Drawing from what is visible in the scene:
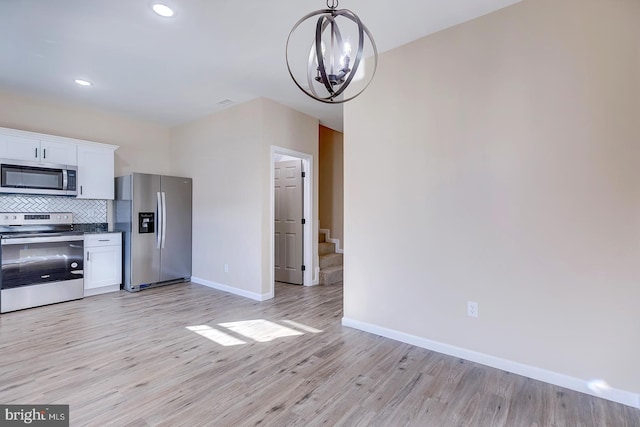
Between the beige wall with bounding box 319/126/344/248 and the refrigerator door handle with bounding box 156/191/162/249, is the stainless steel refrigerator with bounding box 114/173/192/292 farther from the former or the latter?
the beige wall with bounding box 319/126/344/248

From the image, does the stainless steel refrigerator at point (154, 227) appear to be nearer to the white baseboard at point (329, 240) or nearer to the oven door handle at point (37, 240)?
the oven door handle at point (37, 240)

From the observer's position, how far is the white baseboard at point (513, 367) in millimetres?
1969

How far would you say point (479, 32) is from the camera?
8.05 feet

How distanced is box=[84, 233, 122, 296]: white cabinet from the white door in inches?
95.2

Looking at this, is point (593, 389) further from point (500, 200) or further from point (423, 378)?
point (500, 200)

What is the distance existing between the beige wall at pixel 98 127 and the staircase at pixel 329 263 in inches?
129

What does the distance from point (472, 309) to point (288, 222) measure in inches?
128

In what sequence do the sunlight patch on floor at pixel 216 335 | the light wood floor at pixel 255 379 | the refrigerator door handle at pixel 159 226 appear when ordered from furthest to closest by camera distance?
the refrigerator door handle at pixel 159 226, the sunlight patch on floor at pixel 216 335, the light wood floor at pixel 255 379

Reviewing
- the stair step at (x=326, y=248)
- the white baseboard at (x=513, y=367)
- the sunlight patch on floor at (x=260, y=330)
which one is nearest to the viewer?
the white baseboard at (x=513, y=367)

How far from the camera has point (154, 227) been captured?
15.5 feet

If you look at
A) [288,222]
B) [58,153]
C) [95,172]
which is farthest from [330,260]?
[58,153]

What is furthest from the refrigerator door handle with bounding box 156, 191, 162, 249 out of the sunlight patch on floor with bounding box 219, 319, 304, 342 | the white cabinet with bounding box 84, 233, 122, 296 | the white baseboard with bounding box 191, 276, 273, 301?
the sunlight patch on floor with bounding box 219, 319, 304, 342

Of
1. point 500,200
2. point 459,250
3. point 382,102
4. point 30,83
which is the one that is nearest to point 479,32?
point 382,102

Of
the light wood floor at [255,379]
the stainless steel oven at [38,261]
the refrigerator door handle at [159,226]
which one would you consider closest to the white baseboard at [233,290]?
the light wood floor at [255,379]
